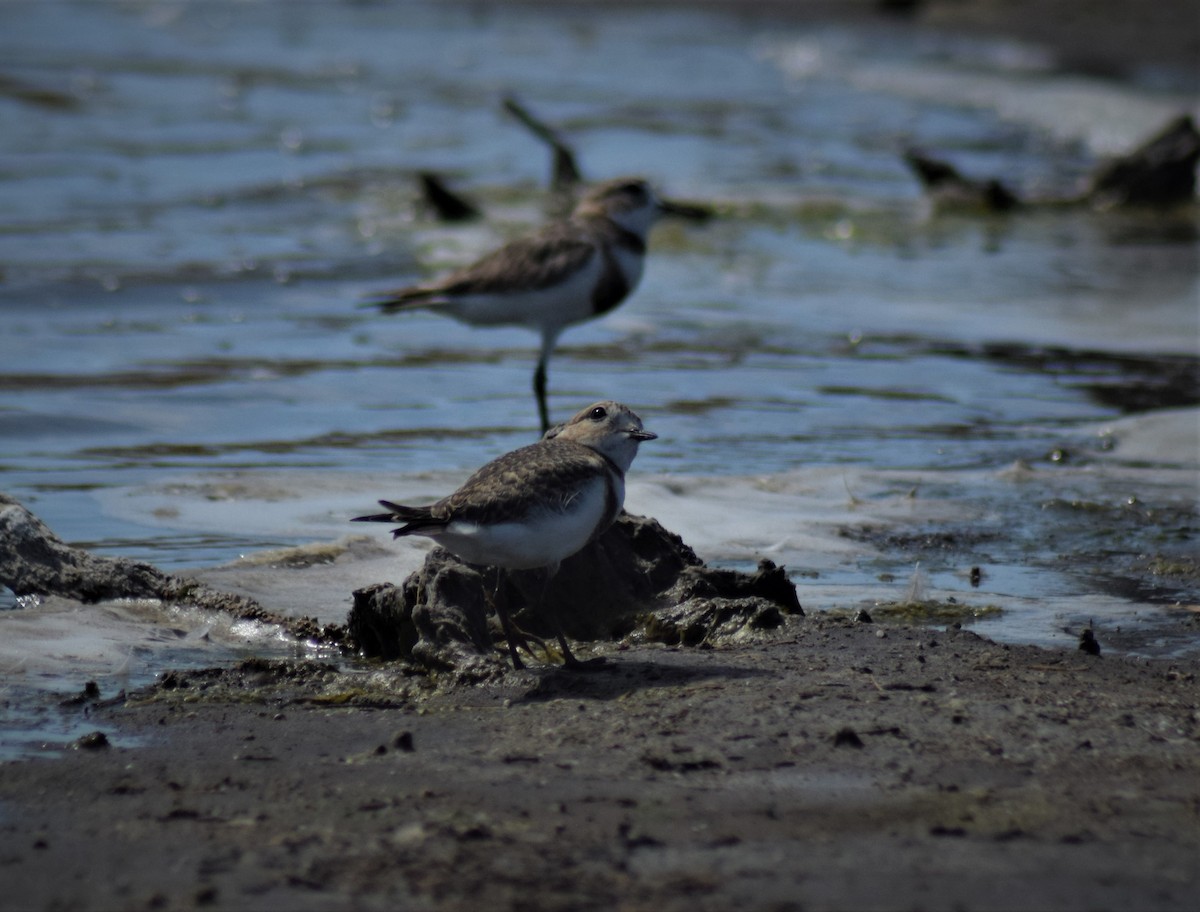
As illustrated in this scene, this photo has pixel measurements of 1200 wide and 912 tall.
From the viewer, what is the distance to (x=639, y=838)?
127 inches

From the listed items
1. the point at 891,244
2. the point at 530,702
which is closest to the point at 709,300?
the point at 891,244

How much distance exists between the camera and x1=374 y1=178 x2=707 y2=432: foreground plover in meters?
8.40

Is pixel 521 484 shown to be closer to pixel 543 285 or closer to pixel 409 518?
pixel 409 518

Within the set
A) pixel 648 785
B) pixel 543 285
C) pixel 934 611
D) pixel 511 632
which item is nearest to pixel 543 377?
pixel 543 285

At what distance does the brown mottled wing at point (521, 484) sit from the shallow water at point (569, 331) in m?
1.24

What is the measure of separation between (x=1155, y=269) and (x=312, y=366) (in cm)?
658

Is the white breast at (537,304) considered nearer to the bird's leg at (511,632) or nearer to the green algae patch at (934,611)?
the green algae patch at (934,611)

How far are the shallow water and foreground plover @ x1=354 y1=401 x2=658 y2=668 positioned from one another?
3.91ft

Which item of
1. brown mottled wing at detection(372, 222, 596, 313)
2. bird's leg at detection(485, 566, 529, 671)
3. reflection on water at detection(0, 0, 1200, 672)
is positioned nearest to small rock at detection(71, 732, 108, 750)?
bird's leg at detection(485, 566, 529, 671)

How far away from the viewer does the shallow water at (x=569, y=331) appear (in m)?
7.04

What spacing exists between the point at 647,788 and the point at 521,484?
1.08 metres

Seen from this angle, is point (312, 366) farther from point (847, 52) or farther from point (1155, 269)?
point (847, 52)

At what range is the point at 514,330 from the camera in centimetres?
1075

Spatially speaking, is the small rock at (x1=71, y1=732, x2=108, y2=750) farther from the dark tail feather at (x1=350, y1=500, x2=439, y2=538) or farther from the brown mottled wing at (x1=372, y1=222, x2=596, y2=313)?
the brown mottled wing at (x1=372, y1=222, x2=596, y2=313)
